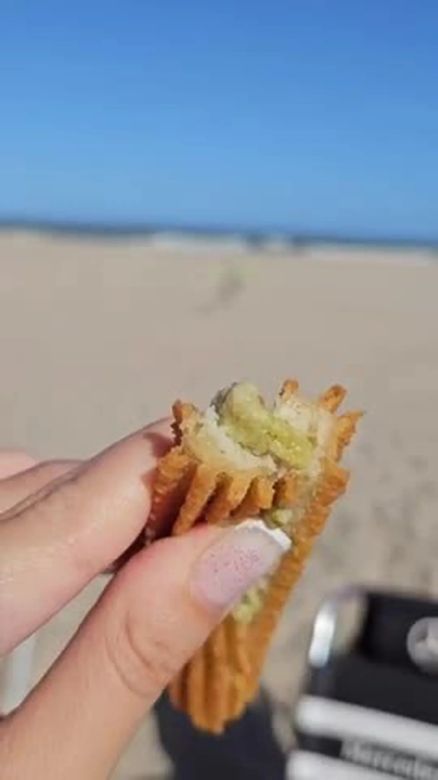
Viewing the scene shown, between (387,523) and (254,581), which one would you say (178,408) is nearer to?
(254,581)

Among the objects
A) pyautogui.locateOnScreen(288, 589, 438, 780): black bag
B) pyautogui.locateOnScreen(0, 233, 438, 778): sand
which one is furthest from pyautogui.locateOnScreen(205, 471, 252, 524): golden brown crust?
pyautogui.locateOnScreen(0, 233, 438, 778): sand

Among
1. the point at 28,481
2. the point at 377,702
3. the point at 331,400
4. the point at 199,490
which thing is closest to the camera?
the point at 199,490

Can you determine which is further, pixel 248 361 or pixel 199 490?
pixel 248 361

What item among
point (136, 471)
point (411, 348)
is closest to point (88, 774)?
point (136, 471)

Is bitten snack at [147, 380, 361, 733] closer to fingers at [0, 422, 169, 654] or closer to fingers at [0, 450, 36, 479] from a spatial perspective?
fingers at [0, 422, 169, 654]

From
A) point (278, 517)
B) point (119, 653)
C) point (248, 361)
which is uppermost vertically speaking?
point (278, 517)

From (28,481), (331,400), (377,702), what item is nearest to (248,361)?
(377,702)

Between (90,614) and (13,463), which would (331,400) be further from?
(13,463)

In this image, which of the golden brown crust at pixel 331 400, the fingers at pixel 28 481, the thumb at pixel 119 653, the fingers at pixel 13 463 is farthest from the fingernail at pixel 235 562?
the fingers at pixel 13 463
